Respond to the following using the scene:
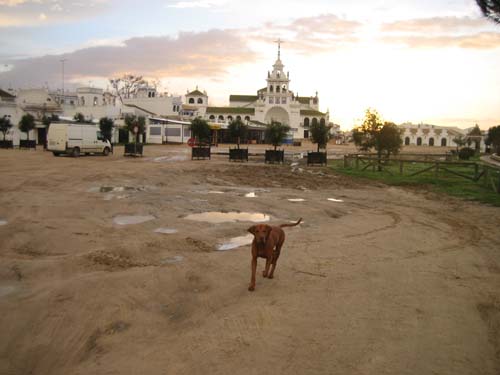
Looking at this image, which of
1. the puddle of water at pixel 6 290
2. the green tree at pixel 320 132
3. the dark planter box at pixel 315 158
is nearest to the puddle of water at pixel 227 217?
the puddle of water at pixel 6 290

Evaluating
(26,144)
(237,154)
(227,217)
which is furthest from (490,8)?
(26,144)

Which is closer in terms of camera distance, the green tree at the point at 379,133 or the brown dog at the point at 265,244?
the brown dog at the point at 265,244

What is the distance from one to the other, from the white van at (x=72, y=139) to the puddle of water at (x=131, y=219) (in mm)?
22775

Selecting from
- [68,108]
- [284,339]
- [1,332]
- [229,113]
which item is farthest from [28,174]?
[229,113]

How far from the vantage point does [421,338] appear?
505cm

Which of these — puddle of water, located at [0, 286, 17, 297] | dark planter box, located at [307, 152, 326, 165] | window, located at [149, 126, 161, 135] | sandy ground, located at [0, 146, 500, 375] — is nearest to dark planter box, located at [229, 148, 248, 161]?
dark planter box, located at [307, 152, 326, 165]

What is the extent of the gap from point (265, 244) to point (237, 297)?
762 mm

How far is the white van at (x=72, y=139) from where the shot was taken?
31938mm

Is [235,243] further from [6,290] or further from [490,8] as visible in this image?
[490,8]

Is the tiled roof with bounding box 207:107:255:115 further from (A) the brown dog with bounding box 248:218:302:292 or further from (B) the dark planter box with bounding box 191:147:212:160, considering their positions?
(A) the brown dog with bounding box 248:218:302:292

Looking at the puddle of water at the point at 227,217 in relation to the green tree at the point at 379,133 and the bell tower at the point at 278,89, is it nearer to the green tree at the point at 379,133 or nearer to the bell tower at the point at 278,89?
the green tree at the point at 379,133

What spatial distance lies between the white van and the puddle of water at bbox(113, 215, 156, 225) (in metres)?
22.8

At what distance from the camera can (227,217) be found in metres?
12.0

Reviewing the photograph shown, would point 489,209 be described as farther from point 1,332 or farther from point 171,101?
point 171,101
